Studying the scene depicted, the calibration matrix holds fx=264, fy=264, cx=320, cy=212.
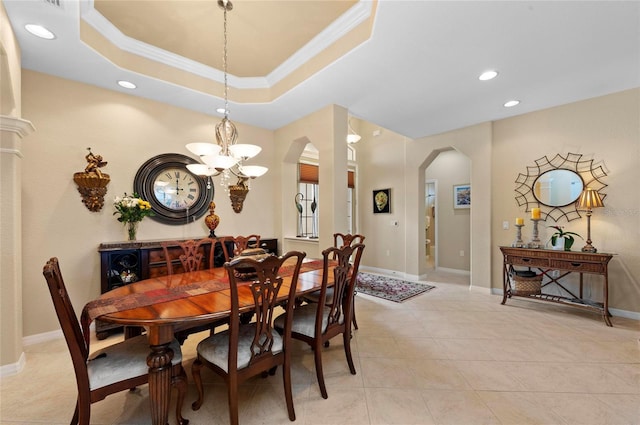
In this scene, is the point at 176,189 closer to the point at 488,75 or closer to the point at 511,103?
the point at 488,75

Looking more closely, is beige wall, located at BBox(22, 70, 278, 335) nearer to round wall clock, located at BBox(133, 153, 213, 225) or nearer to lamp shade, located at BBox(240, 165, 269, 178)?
round wall clock, located at BBox(133, 153, 213, 225)

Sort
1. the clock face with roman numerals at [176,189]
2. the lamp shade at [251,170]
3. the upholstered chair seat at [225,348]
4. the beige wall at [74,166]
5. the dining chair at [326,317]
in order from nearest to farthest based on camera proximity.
→ the upholstered chair seat at [225,348] → the dining chair at [326,317] → the lamp shade at [251,170] → the beige wall at [74,166] → the clock face with roman numerals at [176,189]

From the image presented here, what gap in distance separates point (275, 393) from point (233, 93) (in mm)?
3466

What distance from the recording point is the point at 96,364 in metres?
1.45

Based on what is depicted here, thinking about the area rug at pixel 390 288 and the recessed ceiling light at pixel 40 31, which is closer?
the recessed ceiling light at pixel 40 31

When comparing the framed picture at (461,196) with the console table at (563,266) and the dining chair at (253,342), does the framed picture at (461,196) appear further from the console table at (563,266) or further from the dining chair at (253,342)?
the dining chair at (253,342)

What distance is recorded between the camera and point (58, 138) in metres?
2.84

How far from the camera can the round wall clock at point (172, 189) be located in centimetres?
335

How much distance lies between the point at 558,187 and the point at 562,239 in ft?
2.36

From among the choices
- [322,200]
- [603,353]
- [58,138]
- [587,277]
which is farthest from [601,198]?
[58,138]

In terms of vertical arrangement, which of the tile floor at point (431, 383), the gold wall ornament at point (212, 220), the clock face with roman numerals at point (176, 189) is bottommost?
the tile floor at point (431, 383)

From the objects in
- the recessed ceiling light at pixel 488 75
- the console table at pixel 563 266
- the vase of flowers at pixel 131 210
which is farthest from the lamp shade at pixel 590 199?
the vase of flowers at pixel 131 210

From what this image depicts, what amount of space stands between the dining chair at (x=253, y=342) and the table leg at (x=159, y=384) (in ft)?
0.75

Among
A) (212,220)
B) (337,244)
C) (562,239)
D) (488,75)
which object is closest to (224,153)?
(212,220)
